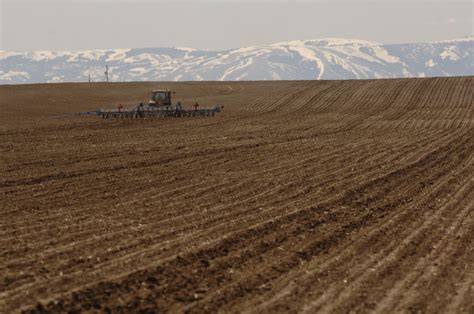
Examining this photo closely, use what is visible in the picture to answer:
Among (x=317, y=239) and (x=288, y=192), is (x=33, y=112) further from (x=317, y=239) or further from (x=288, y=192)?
(x=317, y=239)

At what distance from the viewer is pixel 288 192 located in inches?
749

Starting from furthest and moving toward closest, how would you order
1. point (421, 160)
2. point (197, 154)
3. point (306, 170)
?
point (197, 154) → point (421, 160) → point (306, 170)

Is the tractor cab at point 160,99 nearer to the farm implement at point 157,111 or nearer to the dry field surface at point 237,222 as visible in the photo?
the farm implement at point 157,111

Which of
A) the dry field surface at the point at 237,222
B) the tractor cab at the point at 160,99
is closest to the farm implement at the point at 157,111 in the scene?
the tractor cab at the point at 160,99

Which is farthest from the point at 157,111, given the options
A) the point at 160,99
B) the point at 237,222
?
the point at 237,222

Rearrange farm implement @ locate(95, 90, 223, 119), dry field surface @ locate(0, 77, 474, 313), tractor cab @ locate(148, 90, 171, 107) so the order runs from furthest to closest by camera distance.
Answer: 1. tractor cab @ locate(148, 90, 171, 107)
2. farm implement @ locate(95, 90, 223, 119)
3. dry field surface @ locate(0, 77, 474, 313)

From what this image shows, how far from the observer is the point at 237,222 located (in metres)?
15.3

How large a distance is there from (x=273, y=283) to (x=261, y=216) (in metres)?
4.60

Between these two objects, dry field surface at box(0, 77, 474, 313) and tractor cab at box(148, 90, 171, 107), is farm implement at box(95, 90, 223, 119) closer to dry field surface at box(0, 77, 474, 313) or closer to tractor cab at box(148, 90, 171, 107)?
tractor cab at box(148, 90, 171, 107)

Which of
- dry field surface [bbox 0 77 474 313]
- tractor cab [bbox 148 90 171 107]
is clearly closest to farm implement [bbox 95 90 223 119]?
tractor cab [bbox 148 90 171 107]

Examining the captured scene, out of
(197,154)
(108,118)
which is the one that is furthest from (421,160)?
(108,118)

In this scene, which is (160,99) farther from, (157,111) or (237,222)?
(237,222)

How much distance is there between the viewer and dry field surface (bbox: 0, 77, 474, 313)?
10836 mm

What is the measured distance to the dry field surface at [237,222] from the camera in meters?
10.8
